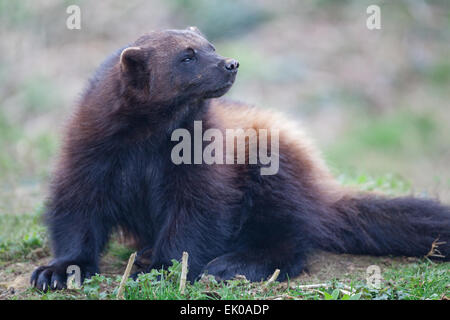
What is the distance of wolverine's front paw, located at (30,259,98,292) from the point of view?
4.11 metres

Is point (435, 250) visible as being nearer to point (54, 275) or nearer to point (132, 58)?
point (132, 58)

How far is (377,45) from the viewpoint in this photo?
1194 cm

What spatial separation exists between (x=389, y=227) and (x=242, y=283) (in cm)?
132

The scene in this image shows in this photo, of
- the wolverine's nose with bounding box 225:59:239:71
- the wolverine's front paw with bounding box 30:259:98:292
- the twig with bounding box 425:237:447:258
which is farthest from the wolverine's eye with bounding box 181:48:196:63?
the twig with bounding box 425:237:447:258

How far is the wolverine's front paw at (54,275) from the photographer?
13.5ft

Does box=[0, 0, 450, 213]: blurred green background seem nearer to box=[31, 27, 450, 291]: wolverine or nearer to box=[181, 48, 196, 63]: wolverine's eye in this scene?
box=[31, 27, 450, 291]: wolverine

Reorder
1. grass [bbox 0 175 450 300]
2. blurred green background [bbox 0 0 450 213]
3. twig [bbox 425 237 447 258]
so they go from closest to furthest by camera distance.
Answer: grass [bbox 0 175 450 300] < twig [bbox 425 237 447 258] < blurred green background [bbox 0 0 450 213]

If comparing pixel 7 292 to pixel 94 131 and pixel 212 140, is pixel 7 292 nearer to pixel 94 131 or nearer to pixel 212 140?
pixel 94 131

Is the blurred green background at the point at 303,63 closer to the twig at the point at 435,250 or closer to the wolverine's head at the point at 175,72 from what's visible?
the twig at the point at 435,250

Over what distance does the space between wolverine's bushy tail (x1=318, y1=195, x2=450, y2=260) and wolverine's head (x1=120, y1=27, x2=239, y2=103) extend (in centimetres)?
145

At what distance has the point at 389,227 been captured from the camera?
4.81 m

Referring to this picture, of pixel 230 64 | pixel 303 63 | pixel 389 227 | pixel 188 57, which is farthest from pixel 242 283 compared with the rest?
pixel 303 63

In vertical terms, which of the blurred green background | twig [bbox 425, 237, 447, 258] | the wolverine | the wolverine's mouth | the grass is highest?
the blurred green background

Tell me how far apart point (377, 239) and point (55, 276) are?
7.72 ft
